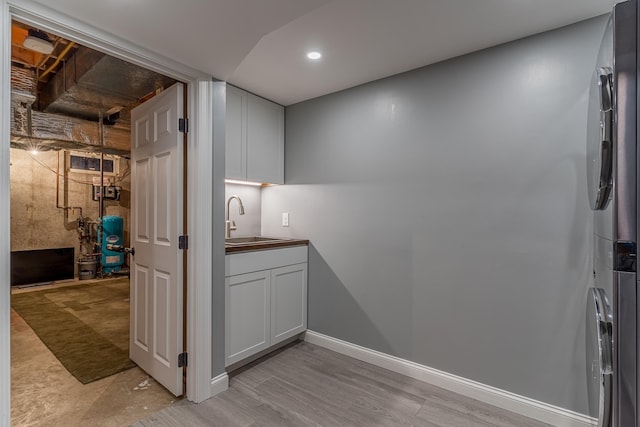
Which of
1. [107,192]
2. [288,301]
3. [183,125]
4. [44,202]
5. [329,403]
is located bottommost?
[329,403]

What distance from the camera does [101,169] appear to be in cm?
645

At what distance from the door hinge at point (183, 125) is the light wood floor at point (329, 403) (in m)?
1.86

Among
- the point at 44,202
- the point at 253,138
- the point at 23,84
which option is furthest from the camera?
the point at 44,202

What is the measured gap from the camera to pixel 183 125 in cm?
215

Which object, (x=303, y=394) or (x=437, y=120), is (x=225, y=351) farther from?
(x=437, y=120)

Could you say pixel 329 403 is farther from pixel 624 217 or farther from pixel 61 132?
pixel 61 132

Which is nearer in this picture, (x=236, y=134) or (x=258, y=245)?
(x=258, y=245)

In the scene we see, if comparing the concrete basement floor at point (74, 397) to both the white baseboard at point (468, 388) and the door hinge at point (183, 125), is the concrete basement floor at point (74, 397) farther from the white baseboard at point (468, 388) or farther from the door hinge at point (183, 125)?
the door hinge at point (183, 125)

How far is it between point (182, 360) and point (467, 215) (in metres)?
2.26

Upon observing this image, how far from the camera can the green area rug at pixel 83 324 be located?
8.64 ft

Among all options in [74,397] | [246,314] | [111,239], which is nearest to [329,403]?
[246,314]

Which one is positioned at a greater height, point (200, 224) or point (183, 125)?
point (183, 125)

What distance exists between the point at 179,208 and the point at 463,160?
2.06 meters

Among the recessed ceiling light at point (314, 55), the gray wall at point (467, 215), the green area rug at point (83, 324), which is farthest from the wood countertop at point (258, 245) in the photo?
the recessed ceiling light at point (314, 55)
